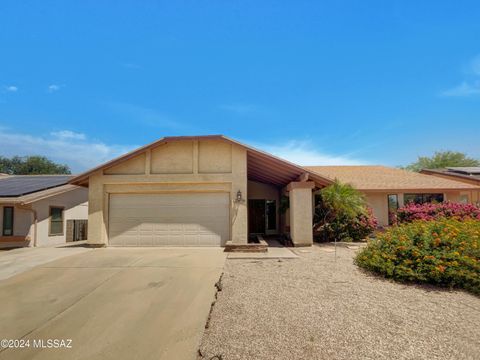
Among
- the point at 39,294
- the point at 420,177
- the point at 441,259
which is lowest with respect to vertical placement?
the point at 39,294

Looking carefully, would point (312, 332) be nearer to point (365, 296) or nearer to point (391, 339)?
point (391, 339)

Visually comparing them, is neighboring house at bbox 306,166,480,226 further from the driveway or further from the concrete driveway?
the driveway

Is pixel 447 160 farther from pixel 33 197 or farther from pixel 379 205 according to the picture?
pixel 33 197

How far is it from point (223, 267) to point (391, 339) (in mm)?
4949

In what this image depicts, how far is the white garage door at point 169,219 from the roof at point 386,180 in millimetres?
7156

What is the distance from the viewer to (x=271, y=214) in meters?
18.5

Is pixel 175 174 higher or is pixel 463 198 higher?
pixel 175 174

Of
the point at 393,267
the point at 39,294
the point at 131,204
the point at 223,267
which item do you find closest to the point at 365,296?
the point at 393,267

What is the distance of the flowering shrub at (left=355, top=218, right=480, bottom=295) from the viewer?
6.30 metres

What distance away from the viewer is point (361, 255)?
8.34 meters

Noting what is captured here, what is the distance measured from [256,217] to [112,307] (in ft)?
43.8

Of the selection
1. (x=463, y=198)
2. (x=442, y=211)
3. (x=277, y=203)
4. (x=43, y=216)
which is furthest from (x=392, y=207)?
(x=43, y=216)

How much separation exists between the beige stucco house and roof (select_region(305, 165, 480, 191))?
6.05 m

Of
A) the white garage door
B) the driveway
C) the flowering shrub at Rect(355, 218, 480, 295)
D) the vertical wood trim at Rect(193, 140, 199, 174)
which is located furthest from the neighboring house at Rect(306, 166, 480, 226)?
the driveway
